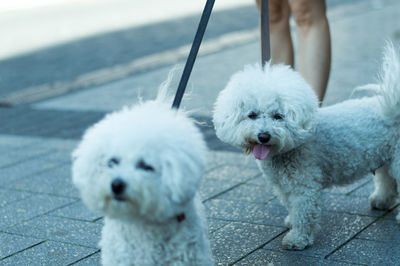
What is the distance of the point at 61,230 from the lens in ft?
12.1

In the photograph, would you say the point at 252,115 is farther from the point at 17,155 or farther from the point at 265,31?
the point at 17,155

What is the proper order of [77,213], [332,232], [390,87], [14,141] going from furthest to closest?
[14,141] < [77,213] < [332,232] < [390,87]

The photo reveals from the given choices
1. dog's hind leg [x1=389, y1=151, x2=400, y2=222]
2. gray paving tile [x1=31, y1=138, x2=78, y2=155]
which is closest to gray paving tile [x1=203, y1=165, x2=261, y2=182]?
dog's hind leg [x1=389, y1=151, x2=400, y2=222]

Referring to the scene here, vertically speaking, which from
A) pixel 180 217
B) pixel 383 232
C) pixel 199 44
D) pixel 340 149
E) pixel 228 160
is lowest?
pixel 228 160

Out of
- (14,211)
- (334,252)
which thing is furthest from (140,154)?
(14,211)

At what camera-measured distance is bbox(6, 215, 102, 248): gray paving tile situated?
3543 mm

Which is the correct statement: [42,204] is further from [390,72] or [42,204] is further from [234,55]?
[234,55]

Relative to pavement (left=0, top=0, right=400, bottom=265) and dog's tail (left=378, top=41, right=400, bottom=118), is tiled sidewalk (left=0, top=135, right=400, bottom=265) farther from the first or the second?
dog's tail (left=378, top=41, right=400, bottom=118)

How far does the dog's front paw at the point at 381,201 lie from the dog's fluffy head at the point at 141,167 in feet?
5.62

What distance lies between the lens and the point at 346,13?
1262cm

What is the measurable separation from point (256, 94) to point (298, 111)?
0.72ft

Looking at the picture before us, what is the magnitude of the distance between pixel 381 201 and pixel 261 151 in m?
0.99

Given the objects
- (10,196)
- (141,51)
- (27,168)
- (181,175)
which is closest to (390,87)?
(181,175)

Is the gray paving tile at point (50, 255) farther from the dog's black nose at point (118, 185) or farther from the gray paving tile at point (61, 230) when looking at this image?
the dog's black nose at point (118, 185)
